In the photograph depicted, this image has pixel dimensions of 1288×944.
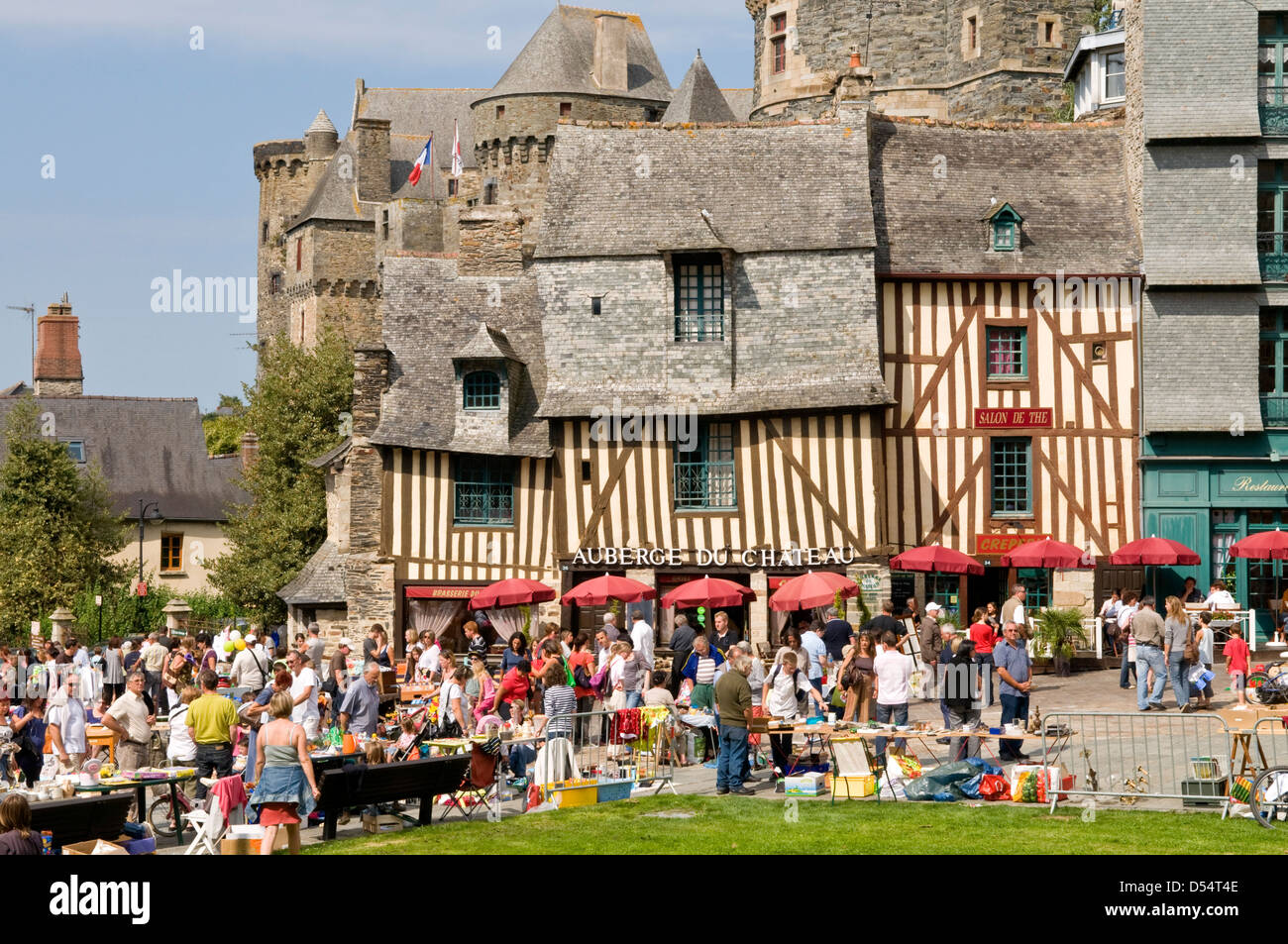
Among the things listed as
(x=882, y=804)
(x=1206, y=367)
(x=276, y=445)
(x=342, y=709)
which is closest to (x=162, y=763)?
(x=342, y=709)

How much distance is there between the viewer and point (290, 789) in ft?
44.4

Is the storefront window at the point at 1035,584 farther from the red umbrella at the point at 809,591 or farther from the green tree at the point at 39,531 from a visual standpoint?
the green tree at the point at 39,531

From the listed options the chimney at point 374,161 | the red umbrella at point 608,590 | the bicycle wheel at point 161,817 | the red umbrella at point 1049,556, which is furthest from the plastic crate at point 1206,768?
the chimney at point 374,161

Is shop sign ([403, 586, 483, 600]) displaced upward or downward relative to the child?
upward

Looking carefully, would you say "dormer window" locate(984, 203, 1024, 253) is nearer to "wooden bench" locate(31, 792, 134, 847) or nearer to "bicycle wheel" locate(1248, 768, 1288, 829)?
"bicycle wheel" locate(1248, 768, 1288, 829)

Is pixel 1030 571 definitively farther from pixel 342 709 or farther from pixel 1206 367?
pixel 342 709

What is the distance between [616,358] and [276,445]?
17.4m

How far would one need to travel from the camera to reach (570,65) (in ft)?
197

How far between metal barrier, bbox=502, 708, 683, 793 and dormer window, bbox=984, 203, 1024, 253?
14.5 meters

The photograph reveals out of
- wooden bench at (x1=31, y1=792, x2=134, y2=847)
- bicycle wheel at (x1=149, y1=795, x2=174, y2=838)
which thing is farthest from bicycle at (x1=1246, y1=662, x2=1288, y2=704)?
wooden bench at (x1=31, y1=792, x2=134, y2=847)

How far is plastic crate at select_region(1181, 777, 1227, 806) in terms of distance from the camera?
14.8 metres

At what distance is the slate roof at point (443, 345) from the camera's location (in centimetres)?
3077

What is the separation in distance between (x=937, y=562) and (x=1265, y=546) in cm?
489

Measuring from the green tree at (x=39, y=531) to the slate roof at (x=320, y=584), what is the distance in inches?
346
